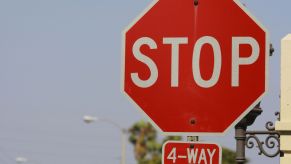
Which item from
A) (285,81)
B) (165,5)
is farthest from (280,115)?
→ (165,5)

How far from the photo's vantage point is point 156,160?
209 ft

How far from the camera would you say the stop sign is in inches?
199

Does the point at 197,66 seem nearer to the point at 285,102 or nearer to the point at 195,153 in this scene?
the point at 195,153

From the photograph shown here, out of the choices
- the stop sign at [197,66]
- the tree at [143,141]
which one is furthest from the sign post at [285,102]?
the tree at [143,141]

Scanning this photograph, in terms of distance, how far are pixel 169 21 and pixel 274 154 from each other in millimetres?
9134

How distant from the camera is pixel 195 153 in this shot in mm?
5039

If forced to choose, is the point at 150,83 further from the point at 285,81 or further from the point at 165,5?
the point at 285,81

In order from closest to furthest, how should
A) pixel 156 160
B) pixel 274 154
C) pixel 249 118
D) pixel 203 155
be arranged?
pixel 203 155
pixel 249 118
pixel 274 154
pixel 156 160

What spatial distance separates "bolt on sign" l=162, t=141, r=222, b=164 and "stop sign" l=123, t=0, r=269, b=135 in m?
0.08

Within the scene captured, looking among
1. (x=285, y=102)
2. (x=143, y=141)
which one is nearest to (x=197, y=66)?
(x=285, y=102)

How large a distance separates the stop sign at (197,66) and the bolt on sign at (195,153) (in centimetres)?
8

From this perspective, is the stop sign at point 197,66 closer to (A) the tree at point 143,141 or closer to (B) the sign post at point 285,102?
(B) the sign post at point 285,102

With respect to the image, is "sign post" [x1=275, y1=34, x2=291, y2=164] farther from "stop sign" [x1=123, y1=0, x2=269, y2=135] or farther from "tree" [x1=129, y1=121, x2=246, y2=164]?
"tree" [x1=129, y1=121, x2=246, y2=164]

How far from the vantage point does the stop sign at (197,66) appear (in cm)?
505
